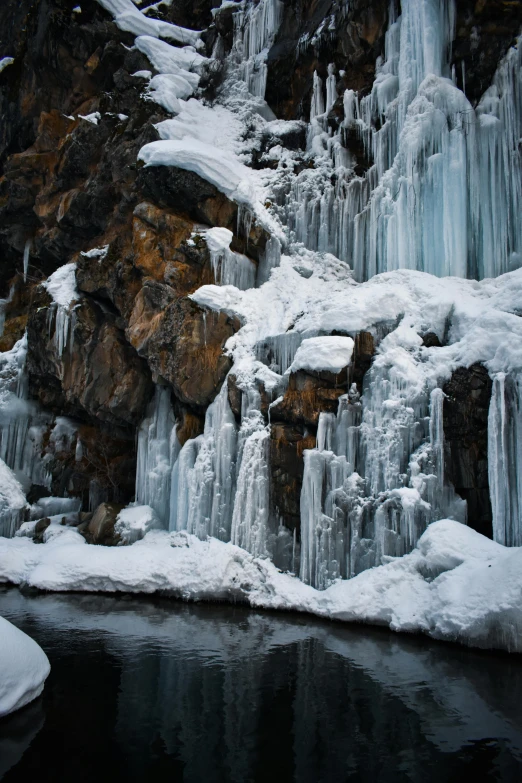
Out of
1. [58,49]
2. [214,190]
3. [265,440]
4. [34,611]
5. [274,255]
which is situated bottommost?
[34,611]

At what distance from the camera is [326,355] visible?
51.1 feet

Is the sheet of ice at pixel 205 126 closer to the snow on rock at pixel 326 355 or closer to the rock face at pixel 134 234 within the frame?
the rock face at pixel 134 234

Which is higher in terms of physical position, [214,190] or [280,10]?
[280,10]

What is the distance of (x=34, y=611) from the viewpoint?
1482 cm

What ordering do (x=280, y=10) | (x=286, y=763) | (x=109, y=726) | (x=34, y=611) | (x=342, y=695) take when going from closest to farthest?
(x=286, y=763), (x=109, y=726), (x=342, y=695), (x=34, y=611), (x=280, y=10)

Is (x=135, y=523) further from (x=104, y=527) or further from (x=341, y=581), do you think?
(x=341, y=581)

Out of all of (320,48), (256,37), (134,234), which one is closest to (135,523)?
(134,234)

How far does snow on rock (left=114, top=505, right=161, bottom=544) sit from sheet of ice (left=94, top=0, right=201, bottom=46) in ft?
73.6

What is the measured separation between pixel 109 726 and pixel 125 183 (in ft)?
64.9

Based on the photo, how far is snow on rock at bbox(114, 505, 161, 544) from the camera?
1895cm

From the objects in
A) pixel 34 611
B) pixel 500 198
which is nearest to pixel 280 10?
pixel 500 198

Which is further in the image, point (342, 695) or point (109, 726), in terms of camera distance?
point (342, 695)

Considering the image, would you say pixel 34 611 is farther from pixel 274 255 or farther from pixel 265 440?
pixel 274 255

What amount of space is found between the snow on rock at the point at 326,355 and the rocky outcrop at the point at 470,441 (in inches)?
111
